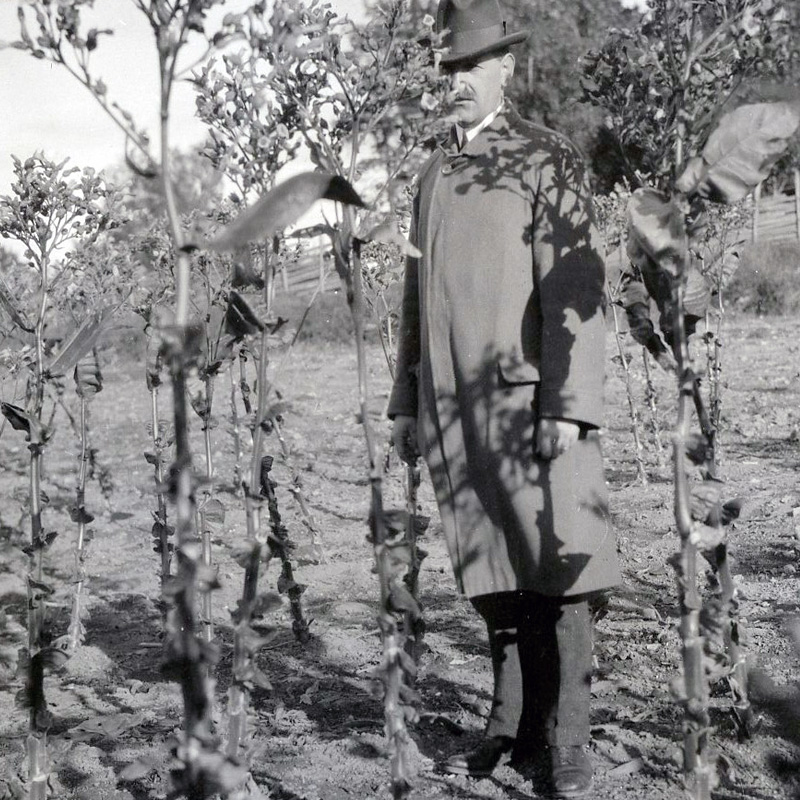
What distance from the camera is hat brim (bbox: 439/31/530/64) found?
2.93m

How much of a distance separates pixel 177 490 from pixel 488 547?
1.29 m

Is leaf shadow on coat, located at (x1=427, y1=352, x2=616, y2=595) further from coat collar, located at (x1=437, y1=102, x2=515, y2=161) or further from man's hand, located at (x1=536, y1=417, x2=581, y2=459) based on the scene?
coat collar, located at (x1=437, y1=102, x2=515, y2=161)

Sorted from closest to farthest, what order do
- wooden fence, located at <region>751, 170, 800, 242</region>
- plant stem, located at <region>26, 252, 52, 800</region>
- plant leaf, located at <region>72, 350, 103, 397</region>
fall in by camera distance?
plant stem, located at <region>26, 252, 52, 800</region>
plant leaf, located at <region>72, 350, 103, 397</region>
wooden fence, located at <region>751, 170, 800, 242</region>

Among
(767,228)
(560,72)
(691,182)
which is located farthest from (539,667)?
(560,72)

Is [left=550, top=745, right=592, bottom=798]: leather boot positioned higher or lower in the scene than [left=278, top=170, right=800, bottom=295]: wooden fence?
lower

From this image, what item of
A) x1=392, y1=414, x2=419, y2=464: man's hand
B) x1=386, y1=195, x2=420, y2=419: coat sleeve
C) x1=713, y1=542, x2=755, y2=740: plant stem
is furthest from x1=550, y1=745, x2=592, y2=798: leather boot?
x1=386, y1=195, x2=420, y2=419: coat sleeve

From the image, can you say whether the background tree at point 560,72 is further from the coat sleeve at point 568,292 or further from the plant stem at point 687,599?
the plant stem at point 687,599

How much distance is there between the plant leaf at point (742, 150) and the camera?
2.02 meters

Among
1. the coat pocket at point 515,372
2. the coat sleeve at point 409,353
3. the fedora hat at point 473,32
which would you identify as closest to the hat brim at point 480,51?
the fedora hat at point 473,32

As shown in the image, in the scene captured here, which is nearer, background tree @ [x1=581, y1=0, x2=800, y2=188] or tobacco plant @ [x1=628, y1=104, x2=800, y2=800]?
tobacco plant @ [x1=628, y1=104, x2=800, y2=800]

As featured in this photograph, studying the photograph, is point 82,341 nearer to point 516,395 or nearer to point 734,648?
point 516,395

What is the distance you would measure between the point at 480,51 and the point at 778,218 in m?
28.8

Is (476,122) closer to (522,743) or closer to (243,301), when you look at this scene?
(243,301)

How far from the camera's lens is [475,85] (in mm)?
3016
